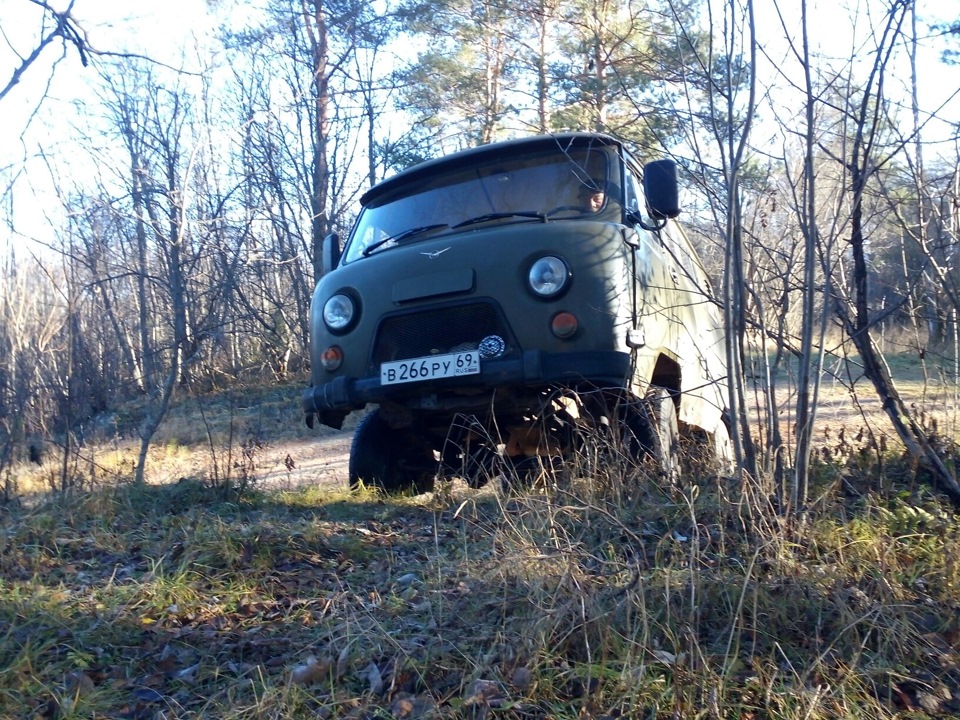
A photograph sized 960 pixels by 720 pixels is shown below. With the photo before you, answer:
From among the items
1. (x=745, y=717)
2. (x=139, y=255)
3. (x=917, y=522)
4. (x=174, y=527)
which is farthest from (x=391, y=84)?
(x=745, y=717)

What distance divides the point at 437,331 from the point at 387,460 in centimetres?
140

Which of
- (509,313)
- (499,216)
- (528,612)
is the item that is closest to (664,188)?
(499,216)

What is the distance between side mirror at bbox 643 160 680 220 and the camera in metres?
4.47

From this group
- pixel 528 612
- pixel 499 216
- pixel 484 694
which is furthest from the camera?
pixel 499 216

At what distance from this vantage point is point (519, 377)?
431 centimetres

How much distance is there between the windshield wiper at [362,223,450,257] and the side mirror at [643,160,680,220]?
132 cm

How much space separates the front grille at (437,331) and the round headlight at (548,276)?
0.26 metres

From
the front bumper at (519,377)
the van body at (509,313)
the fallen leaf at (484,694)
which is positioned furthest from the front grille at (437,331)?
the fallen leaf at (484,694)

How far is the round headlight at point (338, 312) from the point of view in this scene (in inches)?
194

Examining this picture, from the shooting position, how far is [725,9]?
3785 mm

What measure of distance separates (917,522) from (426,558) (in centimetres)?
215

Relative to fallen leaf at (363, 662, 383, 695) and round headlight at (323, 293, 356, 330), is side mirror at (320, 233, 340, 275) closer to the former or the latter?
round headlight at (323, 293, 356, 330)

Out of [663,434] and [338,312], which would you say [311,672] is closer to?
[663,434]

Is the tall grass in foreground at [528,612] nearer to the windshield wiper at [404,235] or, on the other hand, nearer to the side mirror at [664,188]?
the side mirror at [664,188]
